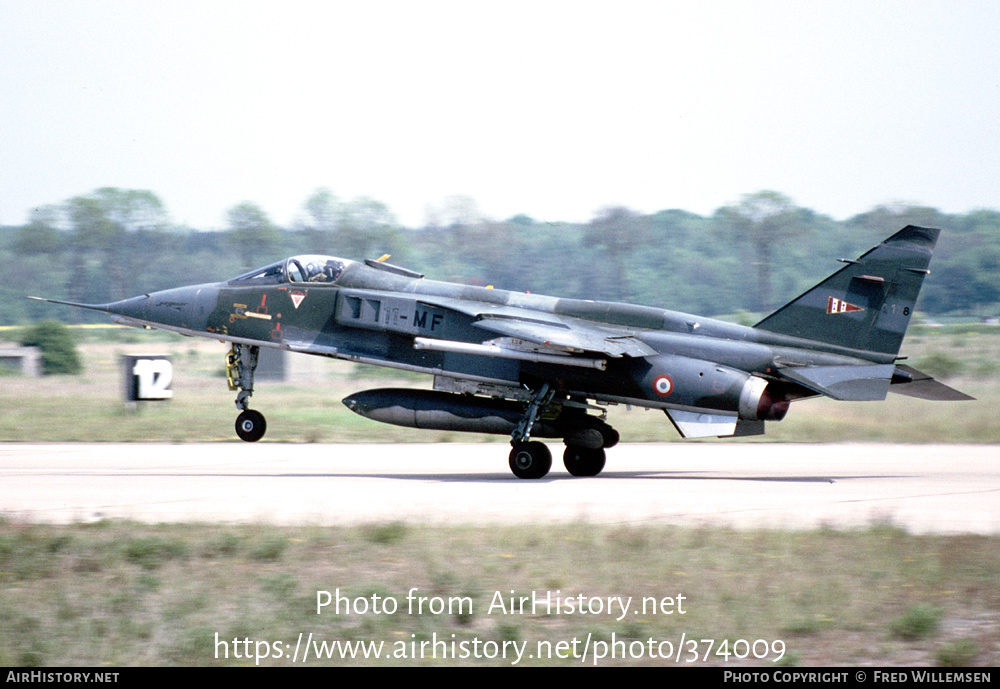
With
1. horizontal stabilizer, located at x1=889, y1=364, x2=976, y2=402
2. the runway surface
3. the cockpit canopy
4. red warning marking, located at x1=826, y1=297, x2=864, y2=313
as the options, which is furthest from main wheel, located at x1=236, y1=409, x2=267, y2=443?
horizontal stabilizer, located at x1=889, y1=364, x2=976, y2=402

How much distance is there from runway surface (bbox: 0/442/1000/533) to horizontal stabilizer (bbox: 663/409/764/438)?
79 centimetres

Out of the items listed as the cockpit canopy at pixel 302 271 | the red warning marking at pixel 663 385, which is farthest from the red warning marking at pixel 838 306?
the cockpit canopy at pixel 302 271

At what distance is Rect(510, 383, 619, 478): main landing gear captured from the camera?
16.4m

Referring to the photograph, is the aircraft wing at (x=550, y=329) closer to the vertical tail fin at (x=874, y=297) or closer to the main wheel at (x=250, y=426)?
the vertical tail fin at (x=874, y=297)

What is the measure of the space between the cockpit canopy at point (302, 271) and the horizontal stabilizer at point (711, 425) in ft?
21.1

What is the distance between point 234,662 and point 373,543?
350 centimetres

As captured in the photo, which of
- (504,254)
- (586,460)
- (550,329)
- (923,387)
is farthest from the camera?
(504,254)

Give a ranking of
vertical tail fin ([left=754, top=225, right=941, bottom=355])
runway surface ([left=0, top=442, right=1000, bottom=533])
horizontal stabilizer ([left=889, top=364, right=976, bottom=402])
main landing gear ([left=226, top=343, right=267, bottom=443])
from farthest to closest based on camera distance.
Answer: main landing gear ([left=226, top=343, right=267, bottom=443]) < vertical tail fin ([left=754, top=225, right=941, bottom=355]) < horizontal stabilizer ([left=889, top=364, right=976, bottom=402]) < runway surface ([left=0, top=442, right=1000, bottom=533])

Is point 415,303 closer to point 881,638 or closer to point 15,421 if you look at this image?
point 881,638

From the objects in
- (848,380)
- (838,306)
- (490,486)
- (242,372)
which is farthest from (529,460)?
(838,306)

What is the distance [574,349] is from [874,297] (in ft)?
16.8

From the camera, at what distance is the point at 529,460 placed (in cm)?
1634

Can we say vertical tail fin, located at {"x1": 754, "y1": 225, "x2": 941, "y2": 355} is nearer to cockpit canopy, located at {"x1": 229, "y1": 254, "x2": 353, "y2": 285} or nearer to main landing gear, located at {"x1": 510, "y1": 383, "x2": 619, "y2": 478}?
main landing gear, located at {"x1": 510, "y1": 383, "x2": 619, "y2": 478}

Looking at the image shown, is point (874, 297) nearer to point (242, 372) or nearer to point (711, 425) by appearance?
point (711, 425)
